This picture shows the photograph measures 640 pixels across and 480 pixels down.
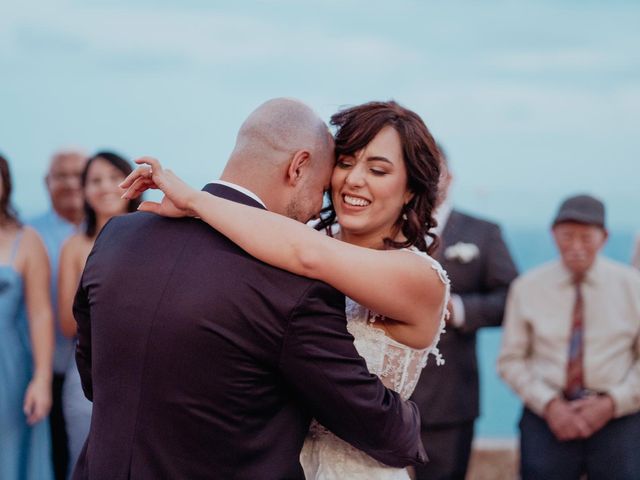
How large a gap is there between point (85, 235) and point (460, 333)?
171cm

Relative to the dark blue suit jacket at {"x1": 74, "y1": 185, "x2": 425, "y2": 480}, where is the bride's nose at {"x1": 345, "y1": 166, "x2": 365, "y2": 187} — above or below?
above

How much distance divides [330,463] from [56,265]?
7.04 feet

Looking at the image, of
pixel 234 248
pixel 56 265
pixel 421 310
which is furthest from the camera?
pixel 56 265

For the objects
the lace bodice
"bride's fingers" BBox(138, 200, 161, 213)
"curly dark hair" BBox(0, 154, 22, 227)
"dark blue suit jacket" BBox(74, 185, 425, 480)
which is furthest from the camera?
"curly dark hair" BBox(0, 154, 22, 227)

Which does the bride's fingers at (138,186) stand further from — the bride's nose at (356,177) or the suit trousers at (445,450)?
the suit trousers at (445,450)

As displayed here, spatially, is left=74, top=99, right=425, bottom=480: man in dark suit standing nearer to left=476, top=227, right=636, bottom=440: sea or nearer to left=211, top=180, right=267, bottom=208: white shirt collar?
left=211, top=180, right=267, bottom=208: white shirt collar

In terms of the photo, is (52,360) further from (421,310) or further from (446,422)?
(421,310)

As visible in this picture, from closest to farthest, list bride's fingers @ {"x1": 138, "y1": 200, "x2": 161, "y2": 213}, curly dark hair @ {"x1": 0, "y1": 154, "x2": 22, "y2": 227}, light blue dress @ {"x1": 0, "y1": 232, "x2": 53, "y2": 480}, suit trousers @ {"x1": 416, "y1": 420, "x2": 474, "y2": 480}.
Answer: bride's fingers @ {"x1": 138, "y1": 200, "x2": 161, "y2": 213}, light blue dress @ {"x1": 0, "y1": 232, "x2": 53, "y2": 480}, curly dark hair @ {"x1": 0, "y1": 154, "x2": 22, "y2": 227}, suit trousers @ {"x1": 416, "y1": 420, "x2": 474, "y2": 480}

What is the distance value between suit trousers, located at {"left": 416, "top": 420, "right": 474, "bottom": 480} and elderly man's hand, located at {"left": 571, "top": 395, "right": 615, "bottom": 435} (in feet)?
1.70

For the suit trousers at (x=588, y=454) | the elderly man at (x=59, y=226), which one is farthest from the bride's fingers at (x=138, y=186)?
the suit trousers at (x=588, y=454)

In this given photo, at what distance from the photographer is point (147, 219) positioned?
2084 millimetres

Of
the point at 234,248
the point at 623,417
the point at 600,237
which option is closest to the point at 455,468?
the point at 623,417

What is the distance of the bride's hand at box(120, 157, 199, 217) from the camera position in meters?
2.02

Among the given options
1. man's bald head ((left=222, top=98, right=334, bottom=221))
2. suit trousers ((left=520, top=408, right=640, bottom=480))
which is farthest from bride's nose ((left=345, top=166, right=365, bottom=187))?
suit trousers ((left=520, top=408, right=640, bottom=480))
